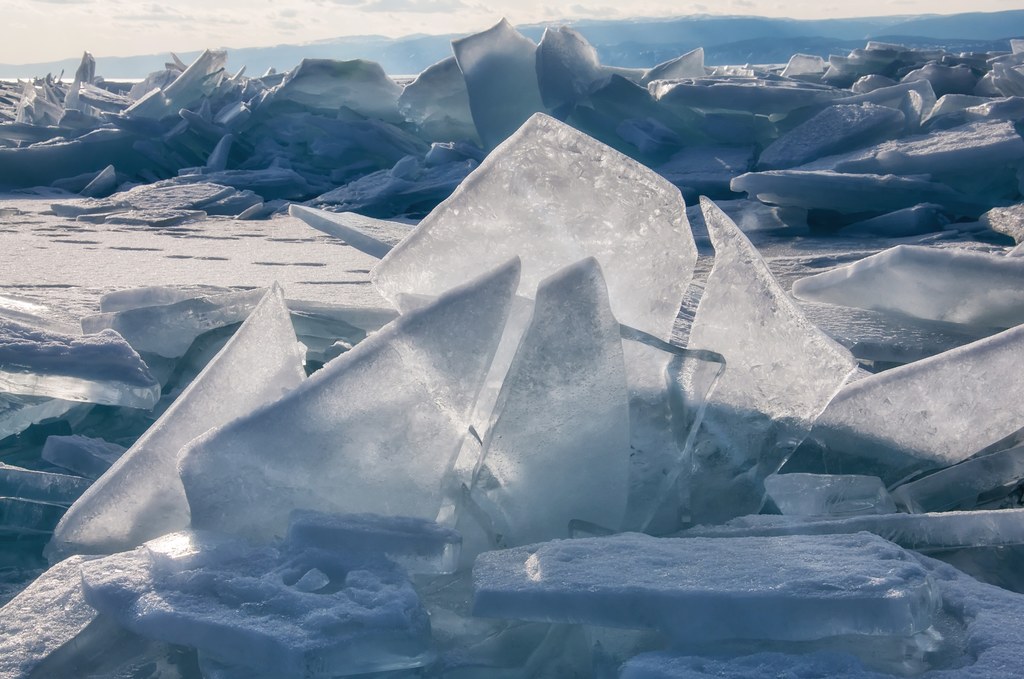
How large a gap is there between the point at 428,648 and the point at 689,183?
15.1 feet

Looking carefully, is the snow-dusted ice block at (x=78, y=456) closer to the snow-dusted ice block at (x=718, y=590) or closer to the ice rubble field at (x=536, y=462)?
the ice rubble field at (x=536, y=462)

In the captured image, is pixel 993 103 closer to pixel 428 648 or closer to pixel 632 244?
pixel 632 244

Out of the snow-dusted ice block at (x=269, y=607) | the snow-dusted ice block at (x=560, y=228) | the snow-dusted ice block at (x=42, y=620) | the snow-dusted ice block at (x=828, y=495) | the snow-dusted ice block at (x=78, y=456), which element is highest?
the snow-dusted ice block at (x=560, y=228)

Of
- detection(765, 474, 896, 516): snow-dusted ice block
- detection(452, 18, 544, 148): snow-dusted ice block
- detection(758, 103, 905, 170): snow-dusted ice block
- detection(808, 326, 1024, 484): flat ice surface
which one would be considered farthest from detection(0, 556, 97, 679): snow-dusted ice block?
detection(452, 18, 544, 148): snow-dusted ice block

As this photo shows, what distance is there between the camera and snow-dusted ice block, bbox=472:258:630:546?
1.34 m

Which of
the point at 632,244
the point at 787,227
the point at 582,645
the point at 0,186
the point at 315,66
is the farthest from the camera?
the point at 315,66

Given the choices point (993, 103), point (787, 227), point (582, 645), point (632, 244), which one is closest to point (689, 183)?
point (787, 227)

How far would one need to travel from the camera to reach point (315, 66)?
8242mm

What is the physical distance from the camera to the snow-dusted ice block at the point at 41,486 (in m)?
1.68

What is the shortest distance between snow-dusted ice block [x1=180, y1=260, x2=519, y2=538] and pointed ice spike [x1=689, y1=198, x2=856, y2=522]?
1.24 ft

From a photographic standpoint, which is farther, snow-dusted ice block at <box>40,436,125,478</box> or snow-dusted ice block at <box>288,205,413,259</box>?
snow-dusted ice block at <box>288,205,413,259</box>

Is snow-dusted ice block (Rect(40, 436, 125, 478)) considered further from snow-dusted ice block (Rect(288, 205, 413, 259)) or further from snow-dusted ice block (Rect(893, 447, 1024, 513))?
snow-dusted ice block (Rect(893, 447, 1024, 513))

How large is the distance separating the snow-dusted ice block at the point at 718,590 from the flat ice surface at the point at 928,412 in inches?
18.7

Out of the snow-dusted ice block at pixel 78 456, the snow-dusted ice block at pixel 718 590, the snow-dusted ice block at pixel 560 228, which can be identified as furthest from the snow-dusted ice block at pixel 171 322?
the snow-dusted ice block at pixel 718 590
